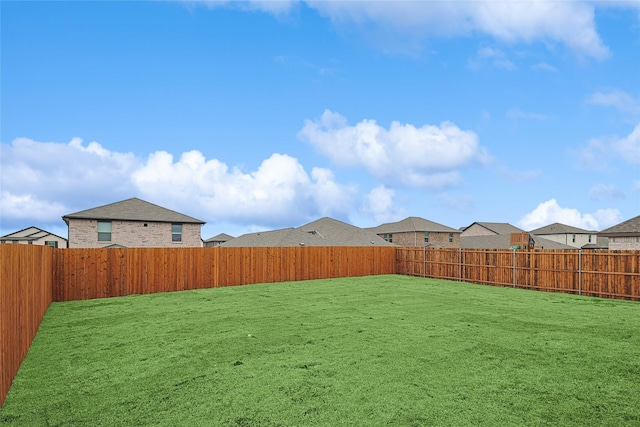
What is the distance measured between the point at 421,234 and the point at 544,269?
34.7 metres

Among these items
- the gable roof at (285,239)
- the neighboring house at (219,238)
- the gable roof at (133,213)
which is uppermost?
the gable roof at (133,213)

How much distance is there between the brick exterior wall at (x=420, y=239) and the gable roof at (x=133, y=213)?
2886 cm

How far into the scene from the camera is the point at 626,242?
82.6 feet

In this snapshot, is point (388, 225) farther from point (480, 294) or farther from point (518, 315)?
point (518, 315)

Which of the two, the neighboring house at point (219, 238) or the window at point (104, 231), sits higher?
the window at point (104, 231)

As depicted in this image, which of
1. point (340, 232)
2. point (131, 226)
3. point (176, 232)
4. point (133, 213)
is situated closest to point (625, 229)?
point (340, 232)

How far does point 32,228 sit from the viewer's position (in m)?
47.1

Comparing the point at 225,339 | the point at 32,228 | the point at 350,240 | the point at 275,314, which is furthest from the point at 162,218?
the point at 32,228

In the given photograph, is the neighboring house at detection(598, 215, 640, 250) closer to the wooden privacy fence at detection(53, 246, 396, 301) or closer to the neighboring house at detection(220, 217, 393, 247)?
the wooden privacy fence at detection(53, 246, 396, 301)

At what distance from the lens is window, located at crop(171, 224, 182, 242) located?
94.3 ft

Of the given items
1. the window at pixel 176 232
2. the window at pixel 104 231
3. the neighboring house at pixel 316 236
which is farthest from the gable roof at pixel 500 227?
the window at pixel 104 231

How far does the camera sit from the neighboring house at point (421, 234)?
164 feet

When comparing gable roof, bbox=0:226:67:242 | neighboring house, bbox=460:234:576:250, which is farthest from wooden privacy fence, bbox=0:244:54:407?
neighboring house, bbox=460:234:576:250

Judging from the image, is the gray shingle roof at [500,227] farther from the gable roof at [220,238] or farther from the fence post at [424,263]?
the fence post at [424,263]
